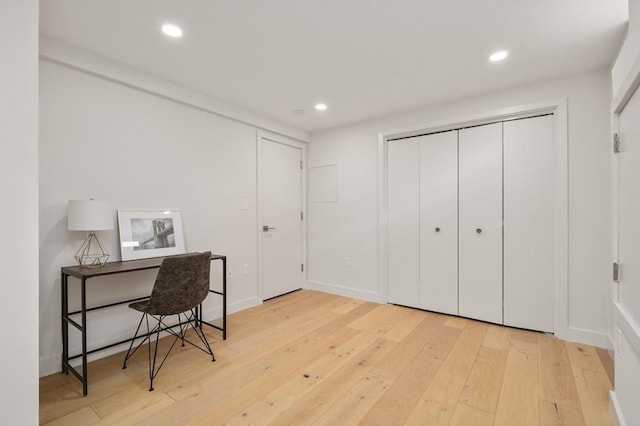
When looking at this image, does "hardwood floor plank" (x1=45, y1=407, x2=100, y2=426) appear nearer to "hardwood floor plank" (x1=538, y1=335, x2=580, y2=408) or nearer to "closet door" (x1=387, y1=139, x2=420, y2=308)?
"hardwood floor plank" (x1=538, y1=335, x2=580, y2=408)

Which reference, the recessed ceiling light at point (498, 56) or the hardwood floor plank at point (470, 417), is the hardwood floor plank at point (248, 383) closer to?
the hardwood floor plank at point (470, 417)

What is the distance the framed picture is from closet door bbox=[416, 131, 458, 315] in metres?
2.68

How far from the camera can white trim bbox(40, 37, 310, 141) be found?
218 cm

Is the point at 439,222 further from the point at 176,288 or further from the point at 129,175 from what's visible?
the point at 129,175

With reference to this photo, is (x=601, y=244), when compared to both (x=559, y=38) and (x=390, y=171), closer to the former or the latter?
→ (x=559, y=38)

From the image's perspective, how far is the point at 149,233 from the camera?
8.82 ft

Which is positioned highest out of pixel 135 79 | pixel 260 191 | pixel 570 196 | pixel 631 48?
pixel 135 79

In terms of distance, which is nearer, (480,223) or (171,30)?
(171,30)

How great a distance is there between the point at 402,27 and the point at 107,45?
214 cm

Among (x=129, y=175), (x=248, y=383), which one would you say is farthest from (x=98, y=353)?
(x=129, y=175)

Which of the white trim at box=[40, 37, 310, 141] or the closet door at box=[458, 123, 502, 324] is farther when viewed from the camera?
the closet door at box=[458, 123, 502, 324]

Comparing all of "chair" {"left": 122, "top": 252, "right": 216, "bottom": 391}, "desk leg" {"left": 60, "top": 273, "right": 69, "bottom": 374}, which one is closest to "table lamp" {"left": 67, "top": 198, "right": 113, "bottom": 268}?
"desk leg" {"left": 60, "top": 273, "right": 69, "bottom": 374}

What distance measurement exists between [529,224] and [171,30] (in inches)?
135

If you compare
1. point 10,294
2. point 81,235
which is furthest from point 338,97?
point 10,294
